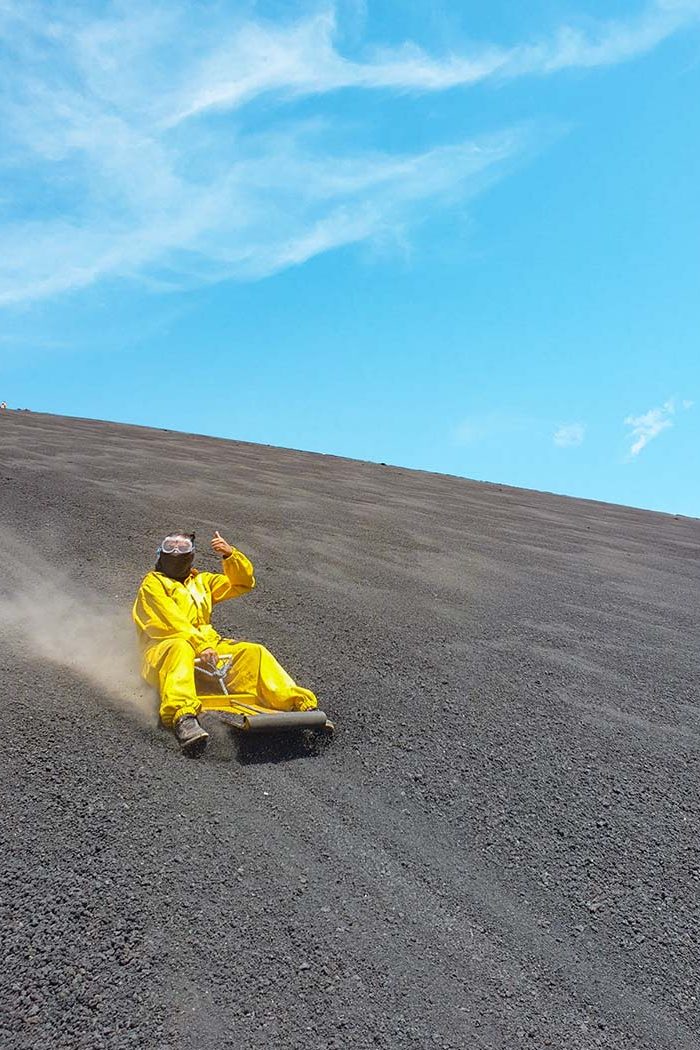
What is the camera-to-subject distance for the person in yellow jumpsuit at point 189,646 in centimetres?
478

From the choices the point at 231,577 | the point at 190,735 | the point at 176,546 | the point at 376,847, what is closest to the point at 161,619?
the point at 176,546

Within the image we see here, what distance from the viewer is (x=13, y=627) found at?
6.59 metres

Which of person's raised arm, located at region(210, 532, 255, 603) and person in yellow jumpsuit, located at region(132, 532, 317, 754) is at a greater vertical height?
person's raised arm, located at region(210, 532, 255, 603)

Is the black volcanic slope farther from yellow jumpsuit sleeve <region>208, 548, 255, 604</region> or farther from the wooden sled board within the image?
yellow jumpsuit sleeve <region>208, 548, 255, 604</region>

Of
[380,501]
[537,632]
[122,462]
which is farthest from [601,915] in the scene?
[122,462]

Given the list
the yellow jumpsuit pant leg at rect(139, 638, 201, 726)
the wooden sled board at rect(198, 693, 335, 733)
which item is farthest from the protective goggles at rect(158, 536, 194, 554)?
the wooden sled board at rect(198, 693, 335, 733)

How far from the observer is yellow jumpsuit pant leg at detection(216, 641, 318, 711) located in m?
5.18

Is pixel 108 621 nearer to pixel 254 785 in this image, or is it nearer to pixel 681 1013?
pixel 254 785

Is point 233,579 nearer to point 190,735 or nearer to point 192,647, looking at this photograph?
point 192,647

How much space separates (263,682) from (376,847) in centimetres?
160

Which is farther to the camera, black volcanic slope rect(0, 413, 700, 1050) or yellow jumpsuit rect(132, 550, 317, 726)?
yellow jumpsuit rect(132, 550, 317, 726)

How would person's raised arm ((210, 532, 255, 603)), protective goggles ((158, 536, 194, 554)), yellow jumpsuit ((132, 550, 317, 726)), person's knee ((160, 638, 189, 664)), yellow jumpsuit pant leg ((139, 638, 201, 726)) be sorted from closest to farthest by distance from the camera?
1. yellow jumpsuit pant leg ((139, 638, 201, 726))
2. yellow jumpsuit ((132, 550, 317, 726))
3. person's knee ((160, 638, 189, 664))
4. protective goggles ((158, 536, 194, 554))
5. person's raised arm ((210, 532, 255, 603))

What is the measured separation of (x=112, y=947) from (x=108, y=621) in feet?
14.2

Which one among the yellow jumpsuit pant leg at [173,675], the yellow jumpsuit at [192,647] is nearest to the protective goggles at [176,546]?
the yellow jumpsuit at [192,647]
